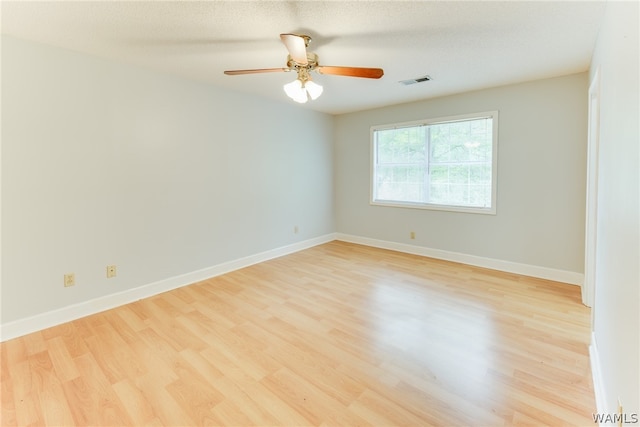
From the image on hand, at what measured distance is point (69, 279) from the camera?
2689mm

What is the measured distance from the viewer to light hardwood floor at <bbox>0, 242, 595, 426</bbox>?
1.62 metres

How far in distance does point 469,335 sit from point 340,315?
105cm

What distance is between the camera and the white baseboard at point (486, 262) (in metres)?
3.46

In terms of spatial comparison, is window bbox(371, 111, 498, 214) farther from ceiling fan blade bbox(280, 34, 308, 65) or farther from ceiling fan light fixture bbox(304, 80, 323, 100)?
ceiling fan blade bbox(280, 34, 308, 65)

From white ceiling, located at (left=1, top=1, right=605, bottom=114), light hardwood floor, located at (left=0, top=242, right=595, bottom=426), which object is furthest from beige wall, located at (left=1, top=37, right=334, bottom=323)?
light hardwood floor, located at (left=0, top=242, right=595, bottom=426)

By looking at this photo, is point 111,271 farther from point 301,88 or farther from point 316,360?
point 301,88

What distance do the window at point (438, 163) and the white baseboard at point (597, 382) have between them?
7.15 feet

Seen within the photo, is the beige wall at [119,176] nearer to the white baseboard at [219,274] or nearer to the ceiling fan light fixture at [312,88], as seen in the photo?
the white baseboard at [219,274]

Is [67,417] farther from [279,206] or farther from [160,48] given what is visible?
[279,206]

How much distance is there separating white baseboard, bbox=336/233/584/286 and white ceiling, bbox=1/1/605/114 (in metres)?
2.24

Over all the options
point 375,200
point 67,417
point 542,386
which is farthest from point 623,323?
point 375,200

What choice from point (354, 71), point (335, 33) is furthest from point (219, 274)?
point (335, 33)

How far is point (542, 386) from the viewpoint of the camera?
178 centimetres

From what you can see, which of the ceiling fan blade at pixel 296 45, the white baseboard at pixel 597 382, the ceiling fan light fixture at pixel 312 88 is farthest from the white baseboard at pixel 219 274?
the ceiling fan blade at pixel 296 45
